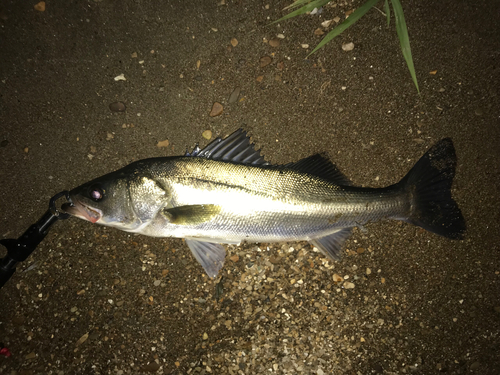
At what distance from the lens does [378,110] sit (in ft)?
8.51

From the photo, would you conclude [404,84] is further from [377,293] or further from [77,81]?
[77,81]

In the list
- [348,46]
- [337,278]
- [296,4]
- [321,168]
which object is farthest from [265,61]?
[337,278]

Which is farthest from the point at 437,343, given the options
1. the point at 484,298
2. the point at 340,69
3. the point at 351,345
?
the point at 340,69

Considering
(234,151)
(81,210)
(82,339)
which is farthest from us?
(82,339)

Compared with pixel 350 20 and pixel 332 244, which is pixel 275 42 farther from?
pixel 332 244

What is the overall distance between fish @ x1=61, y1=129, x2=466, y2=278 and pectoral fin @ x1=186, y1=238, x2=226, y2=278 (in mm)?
94

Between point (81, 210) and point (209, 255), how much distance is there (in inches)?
42.9

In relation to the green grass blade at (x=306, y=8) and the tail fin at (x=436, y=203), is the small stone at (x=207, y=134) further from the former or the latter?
the tail fin at (x=436, y=203)

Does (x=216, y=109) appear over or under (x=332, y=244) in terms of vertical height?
over

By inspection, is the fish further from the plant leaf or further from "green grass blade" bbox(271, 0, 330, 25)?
the plant leaf

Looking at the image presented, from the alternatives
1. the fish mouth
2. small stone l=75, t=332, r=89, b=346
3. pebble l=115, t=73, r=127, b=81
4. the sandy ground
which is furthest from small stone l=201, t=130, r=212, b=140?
small stone l=75, t=332, r=89, b=346

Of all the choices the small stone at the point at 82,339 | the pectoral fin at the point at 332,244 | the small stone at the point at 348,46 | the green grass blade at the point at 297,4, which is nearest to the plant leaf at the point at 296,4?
the green grass blade at the point at 297,4

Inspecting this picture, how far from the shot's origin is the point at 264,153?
104 inches

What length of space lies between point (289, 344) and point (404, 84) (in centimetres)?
261
